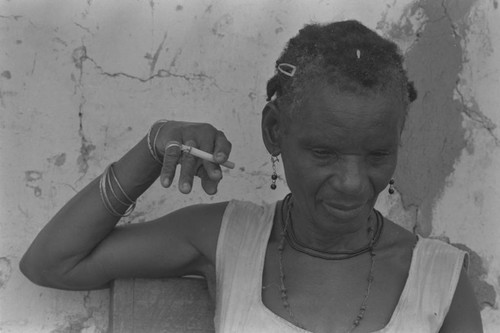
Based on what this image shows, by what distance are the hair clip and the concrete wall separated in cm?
56

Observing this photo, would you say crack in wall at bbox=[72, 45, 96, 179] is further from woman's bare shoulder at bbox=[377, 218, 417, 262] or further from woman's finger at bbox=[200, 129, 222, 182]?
woman's bare shoulder at bbox=[377, 218, 417, 262]

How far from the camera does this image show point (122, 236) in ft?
9.74

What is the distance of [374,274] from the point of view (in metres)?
2.91

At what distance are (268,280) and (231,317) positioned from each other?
0.53ft

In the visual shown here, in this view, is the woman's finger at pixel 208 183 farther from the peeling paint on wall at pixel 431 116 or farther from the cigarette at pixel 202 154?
the peeling paint on wall at pixel 431 116

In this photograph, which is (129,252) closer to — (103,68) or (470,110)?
(103,68)

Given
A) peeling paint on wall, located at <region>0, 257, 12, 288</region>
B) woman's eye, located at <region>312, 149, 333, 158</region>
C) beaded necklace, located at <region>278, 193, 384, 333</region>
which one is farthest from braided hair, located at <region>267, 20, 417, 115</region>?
peeling paint on wall, located at <region>0, 257, 12, 288</region>

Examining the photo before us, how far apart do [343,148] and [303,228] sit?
40 cm

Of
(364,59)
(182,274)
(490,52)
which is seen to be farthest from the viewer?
(490,52)

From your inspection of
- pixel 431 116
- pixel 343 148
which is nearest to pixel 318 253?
pixel 343 148

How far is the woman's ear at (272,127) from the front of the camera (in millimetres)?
2795

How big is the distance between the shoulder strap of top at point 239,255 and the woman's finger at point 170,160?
33 cm

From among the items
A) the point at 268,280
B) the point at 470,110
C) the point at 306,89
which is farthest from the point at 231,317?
the point at 470,110

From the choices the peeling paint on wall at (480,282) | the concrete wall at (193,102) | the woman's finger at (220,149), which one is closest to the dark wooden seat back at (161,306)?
the concrete wall at (193,102)
